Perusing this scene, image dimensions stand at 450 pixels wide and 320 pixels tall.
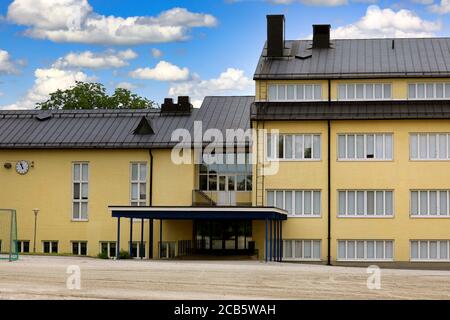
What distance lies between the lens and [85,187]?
5203 centimetres

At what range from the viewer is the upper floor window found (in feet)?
162

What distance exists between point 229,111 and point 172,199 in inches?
250

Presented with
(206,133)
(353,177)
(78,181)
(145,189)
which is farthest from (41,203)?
(353,177)

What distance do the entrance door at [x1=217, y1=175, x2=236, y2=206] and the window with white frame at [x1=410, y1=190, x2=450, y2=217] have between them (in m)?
8.85

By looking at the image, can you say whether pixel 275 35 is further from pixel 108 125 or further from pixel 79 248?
pixel 79 248

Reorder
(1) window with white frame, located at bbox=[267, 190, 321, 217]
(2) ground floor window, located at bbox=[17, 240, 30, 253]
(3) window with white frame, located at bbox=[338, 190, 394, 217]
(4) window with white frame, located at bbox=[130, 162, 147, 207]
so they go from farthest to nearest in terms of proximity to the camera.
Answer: (2) ground floor window, located at bbox=[17, 240, 30, 253] → (4) window with white frame, located at bbox=[130, 162, 147, 207] → (1) window with white frame, located at bbox=[267, 190, 321, 217] → (3) window with white frame, located at bbox=[338, 190, 394, 217]

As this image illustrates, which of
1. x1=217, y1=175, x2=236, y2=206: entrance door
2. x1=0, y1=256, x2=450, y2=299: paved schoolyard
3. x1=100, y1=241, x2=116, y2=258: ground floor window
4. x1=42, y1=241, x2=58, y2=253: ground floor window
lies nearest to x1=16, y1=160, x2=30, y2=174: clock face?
x1=42, y1=241, x2=58, y2=253: ground floor window

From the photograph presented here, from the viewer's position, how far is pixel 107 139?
52.2m

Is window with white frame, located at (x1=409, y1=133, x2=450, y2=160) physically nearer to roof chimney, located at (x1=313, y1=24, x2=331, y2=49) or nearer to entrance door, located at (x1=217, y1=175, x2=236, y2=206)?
roof chimney, located at (x1=313, y1=24, x2=331, y2=49)

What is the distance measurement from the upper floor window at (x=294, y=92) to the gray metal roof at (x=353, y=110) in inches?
19.5

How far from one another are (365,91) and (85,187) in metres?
15.1

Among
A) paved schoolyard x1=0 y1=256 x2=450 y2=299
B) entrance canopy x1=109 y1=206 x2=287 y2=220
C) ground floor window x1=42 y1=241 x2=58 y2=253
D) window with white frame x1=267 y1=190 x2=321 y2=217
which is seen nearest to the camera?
paved schoolyard x1=0 y1=256 x2=450 y2=299
